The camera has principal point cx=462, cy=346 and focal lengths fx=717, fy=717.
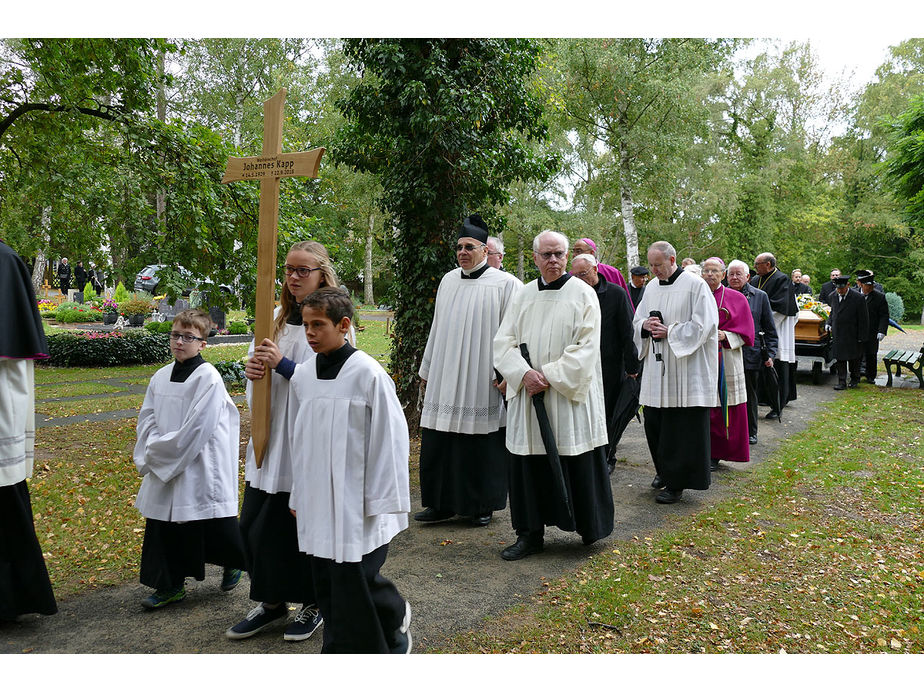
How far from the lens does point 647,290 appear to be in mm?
6754

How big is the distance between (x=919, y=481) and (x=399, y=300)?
19.0 feet

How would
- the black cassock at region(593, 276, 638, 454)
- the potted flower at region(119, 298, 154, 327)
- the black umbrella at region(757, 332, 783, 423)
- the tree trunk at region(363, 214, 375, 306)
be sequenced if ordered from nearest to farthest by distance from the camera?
the black cassock at region(593, 276, 638, 454) < the black umbrella at region(757, 332, 783, 423) < the potted flower at region(119, 298, 154, 327) < the tree trunk at region(363, 214, 375, 306)

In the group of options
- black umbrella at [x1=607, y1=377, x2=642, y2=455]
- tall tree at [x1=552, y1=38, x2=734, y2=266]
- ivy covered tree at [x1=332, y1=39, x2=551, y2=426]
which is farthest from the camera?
tall tree at [x1=552, y1=38, x2=734, y2=266]

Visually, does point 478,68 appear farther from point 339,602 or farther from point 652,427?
point 339,602

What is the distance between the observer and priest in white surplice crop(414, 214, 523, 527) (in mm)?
5547

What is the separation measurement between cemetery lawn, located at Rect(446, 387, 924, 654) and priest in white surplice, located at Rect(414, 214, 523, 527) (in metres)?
1.13

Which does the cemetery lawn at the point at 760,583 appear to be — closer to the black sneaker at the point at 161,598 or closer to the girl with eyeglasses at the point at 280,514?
the girl with eyeglasses at the point at 280,514

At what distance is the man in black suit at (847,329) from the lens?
12.8 meters

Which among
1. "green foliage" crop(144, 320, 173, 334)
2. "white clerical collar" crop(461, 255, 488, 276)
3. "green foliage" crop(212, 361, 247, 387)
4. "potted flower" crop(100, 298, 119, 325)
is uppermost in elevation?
"white clerical collar" crop(461, 255, 488, 276)

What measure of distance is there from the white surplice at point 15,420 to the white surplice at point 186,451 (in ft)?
1.85

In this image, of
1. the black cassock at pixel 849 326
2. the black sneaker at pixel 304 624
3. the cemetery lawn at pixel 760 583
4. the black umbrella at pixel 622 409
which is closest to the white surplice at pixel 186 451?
the black sneaker at pixel 304 624

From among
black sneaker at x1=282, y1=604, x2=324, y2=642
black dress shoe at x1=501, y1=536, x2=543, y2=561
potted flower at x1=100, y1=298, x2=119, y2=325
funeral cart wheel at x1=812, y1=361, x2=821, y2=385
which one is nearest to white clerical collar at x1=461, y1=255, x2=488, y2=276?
black dress shoe at x1=501, y1=536, x2=543, y2=561

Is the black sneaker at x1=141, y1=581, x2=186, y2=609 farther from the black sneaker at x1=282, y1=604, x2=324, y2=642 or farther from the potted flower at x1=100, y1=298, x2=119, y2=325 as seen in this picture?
the potted flower at x1=100, y1=298, x2=119, y2=325

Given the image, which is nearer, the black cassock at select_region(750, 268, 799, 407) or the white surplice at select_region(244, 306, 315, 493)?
the white surplice at select_region(244, 306, 315, 493)
